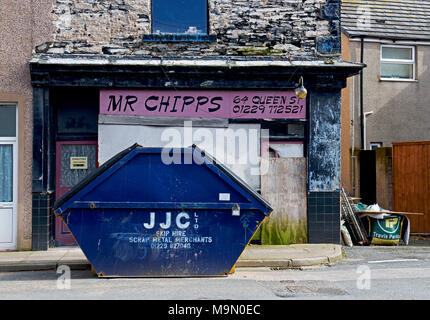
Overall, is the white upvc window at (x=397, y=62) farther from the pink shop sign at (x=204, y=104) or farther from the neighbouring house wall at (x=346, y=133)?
the pink shop sign at (x=204, y=104)

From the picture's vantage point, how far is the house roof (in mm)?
17703

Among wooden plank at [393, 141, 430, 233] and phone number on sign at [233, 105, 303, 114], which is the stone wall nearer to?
phone number on sign at [233, 105, 303, 114]

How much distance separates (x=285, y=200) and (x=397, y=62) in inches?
346

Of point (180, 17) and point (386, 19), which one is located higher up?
point (386, 19)

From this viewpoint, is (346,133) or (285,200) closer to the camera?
(285,200)

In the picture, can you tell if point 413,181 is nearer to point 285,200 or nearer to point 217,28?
point 285,200

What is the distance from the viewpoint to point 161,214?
8141 millimetres

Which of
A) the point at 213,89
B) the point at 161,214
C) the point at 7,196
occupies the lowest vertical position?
the point at 161,214

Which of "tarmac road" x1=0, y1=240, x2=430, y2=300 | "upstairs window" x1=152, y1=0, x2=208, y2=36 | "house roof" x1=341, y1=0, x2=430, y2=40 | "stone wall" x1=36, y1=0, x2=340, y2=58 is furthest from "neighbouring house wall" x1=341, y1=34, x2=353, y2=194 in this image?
"tarmac road" x1=0, y1=240, x2=430, y2=300

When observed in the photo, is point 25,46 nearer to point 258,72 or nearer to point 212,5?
point 212,5

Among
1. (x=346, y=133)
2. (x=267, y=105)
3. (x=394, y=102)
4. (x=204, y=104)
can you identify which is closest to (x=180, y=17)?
(x=204, y=104)

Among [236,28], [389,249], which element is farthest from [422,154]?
[236,28]
